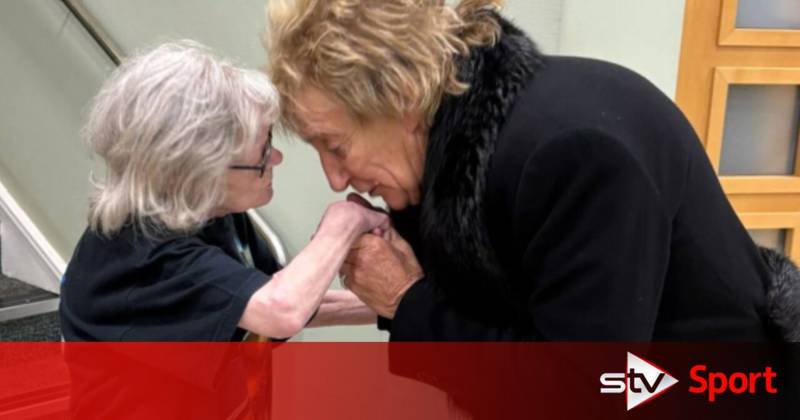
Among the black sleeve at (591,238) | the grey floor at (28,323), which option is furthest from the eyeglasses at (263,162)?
the grey floor at (28,323)

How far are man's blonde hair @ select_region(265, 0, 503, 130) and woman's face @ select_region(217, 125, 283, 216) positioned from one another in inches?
8.6

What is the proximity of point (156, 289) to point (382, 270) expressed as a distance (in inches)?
13.5

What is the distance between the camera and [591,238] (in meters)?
0.85

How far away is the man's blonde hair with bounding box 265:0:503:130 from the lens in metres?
0.95

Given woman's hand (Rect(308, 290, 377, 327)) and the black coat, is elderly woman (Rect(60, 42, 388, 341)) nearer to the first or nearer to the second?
the black coat

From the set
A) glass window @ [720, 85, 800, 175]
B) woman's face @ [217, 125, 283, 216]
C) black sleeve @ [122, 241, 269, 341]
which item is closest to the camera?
black sleeve @ [122, 241, 269, 341]

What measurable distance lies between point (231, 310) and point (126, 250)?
0.20 metres

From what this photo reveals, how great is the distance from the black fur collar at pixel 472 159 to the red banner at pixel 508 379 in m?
0.10

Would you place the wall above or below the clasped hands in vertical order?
below

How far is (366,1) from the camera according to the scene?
0.96m

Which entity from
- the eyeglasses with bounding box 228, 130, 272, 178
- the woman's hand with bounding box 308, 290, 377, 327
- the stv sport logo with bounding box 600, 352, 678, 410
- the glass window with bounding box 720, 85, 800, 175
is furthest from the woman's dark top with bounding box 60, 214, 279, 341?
the glass window with bounding box 720, 85, 800, 175

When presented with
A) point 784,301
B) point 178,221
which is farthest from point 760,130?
point 178,221

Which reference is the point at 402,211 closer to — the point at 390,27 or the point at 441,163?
the point at 441,163

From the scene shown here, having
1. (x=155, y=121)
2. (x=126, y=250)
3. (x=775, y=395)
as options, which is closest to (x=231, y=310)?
(x=126, y=250)
